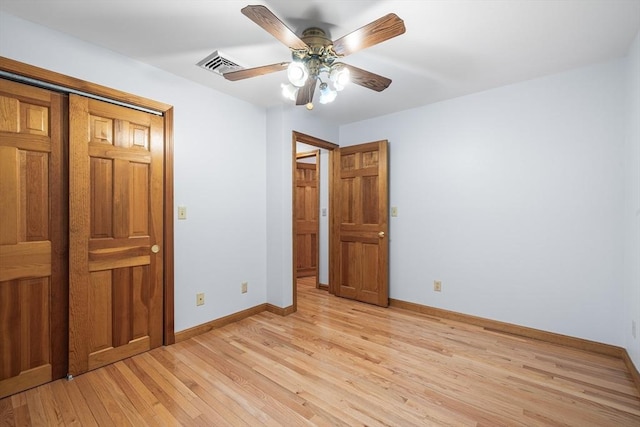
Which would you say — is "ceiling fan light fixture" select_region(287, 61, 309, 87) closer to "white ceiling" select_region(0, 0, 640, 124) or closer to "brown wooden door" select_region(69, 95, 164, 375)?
"white ceiling" select_region(0, 0, 640, 124)

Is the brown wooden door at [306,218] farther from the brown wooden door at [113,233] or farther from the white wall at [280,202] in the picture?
the brown wooden door at [113,233]

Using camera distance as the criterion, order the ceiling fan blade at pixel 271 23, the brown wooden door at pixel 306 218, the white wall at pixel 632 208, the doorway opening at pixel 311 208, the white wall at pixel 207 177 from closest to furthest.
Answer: the ceiling fan blade at pixel 271 23 < the white wall at pixel 632 208 < the white wall at pixel 207 177 < the doorway opening at pixel 311 208 < the brown wooden door at pixel 306 218

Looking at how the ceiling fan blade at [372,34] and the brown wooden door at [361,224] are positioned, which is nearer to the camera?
the ceiling fan blade at [372,34]

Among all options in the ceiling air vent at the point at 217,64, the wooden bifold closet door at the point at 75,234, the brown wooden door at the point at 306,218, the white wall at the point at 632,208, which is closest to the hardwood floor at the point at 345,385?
the wooden bifold closet door at the point at 75,234

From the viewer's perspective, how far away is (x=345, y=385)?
6.54ft

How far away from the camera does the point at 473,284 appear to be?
10.1ft

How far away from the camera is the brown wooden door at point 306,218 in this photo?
541 centimetres

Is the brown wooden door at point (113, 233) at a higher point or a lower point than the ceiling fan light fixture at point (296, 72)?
lower

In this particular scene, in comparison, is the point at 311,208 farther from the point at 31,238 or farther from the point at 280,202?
the point at 31,238

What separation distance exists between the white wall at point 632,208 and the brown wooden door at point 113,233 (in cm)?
369

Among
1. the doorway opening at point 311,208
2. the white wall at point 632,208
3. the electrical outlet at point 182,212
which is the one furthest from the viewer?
the doorway opening at point 311,208

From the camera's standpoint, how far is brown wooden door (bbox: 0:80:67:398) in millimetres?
1834

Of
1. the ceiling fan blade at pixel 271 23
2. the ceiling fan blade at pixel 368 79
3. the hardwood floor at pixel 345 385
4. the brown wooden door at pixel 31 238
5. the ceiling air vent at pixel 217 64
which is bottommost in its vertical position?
the hardwood floor at pixel 345 385

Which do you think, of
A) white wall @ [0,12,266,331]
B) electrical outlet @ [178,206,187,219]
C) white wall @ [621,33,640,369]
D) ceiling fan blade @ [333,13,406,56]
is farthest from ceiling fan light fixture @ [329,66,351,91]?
white wall @ [621,33,640,369]
